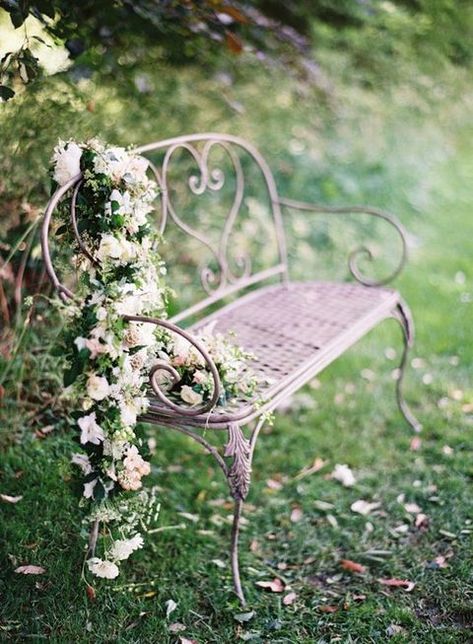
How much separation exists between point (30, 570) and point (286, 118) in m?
3.52

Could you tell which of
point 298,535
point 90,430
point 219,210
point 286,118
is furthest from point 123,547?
point 286,118

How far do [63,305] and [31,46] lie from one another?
1.13m

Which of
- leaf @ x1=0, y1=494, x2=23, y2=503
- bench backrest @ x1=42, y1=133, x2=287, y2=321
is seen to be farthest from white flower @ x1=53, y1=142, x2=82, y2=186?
leaf @ x1=0, y1=494, x2=23, y2=503

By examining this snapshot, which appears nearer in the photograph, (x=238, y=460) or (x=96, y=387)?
(x=96, y=387)

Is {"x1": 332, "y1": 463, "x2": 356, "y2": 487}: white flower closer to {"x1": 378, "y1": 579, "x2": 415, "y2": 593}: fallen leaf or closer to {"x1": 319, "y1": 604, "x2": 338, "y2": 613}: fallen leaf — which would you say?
{"x1": 378, "y1": 579, "x2": 415, "y2": 593}: fallen leaf

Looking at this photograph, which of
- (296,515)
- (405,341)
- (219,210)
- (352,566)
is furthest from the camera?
(219,210)

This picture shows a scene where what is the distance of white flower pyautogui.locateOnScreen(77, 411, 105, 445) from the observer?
1940 mm

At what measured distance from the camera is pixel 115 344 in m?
1.89

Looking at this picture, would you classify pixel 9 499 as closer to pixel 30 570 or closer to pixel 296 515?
pixel 30 570

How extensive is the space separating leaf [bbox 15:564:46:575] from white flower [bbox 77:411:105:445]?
612mm

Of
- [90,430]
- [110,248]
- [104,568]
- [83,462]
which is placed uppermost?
[110,248]

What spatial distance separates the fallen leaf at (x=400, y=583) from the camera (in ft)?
7.82

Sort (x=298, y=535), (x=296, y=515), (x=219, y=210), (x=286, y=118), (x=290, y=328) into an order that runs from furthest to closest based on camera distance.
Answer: (x=286, y=118)
(x=219, y=210)
(x=290, y=328)
(x=296, y=515)
(x=298, y=535)

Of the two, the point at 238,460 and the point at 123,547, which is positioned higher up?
the point at 238,460
